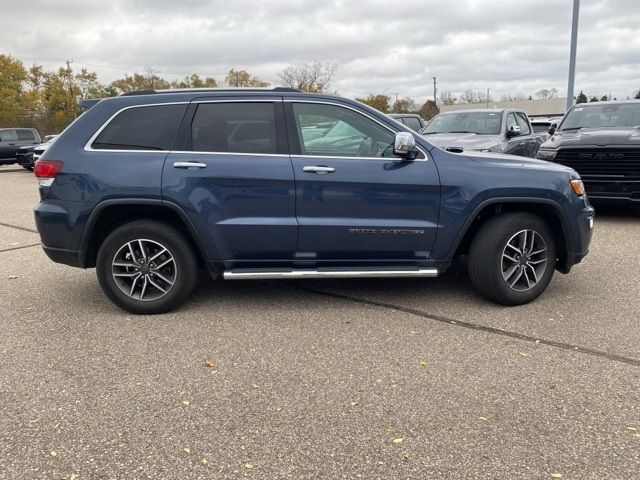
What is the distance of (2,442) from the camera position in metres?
2.77

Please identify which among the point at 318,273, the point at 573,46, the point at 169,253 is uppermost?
the point at 573,46

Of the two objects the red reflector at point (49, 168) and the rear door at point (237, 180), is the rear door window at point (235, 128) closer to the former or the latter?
the rear door at point (237, 180)

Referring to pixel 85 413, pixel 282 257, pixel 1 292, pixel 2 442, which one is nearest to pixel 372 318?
pixel 282 257

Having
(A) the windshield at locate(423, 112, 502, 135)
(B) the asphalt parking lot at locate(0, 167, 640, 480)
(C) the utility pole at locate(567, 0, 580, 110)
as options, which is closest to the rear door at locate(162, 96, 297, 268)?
(B) the asphalt parking lot at locate(0, 167, 640, 480)

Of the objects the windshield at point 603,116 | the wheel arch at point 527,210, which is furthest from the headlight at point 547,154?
the wheel arch at point 527,210

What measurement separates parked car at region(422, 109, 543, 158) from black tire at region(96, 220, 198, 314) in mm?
6082

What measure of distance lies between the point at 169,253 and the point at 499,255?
281cm

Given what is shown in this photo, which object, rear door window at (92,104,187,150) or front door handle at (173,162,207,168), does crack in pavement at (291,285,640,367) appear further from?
rear door window at (92,104,187,150)

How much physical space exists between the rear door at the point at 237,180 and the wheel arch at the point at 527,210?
1.52 metres

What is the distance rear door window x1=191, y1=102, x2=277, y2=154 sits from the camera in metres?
4.46

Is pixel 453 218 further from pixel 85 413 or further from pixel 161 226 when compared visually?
pixel 85 413

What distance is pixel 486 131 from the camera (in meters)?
10.3

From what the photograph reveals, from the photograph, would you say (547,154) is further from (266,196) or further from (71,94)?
(71,94)

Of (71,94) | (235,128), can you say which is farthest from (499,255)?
(71,94)
